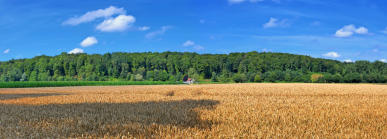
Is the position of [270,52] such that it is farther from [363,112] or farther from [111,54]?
[363,112]

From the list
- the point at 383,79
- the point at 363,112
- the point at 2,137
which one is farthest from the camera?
the point at 383,79

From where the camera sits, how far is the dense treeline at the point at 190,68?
111900mm

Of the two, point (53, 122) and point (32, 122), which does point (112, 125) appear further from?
point (32, 122)

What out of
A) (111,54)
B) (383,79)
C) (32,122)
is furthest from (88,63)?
(32,122)

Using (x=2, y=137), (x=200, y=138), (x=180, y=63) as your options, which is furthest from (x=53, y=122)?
(x=180, y=63)

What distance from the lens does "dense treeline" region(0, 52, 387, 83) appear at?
367 feet

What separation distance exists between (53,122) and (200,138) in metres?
4.85

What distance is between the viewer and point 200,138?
5.92m

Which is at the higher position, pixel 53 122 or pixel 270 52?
pixel 270 52

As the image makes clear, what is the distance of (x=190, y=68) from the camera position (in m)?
134

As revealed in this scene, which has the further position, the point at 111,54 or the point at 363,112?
the point at 111,54

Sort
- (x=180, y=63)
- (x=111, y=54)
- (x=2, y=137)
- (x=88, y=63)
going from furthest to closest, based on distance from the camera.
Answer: (x=111, y=54) < (x=88, y=63) < (x=180, y=63) < (x=2, y=137)

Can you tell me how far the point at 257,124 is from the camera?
25.4 feet

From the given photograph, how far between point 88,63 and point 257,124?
540ft
